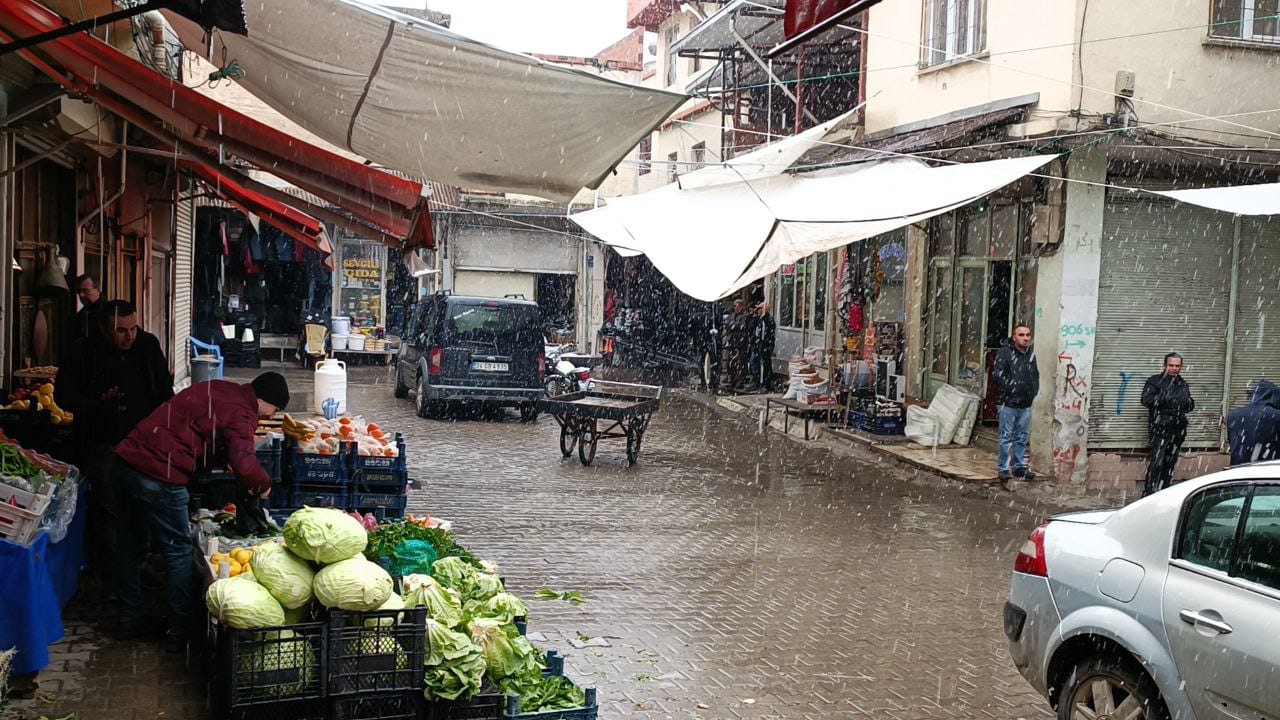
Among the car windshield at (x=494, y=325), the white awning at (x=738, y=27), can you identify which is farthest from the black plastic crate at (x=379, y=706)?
the white awning at (x=738, y=27)

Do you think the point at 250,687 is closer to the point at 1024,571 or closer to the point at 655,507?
the point at 1024,571

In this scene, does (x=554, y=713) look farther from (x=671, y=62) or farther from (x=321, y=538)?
(x=671, y=62)

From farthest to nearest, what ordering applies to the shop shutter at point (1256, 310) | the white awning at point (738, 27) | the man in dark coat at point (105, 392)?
the white awning at point (738, 27), the shop shutter at point (1256, 310), the man in dark coat at point (105, 392)

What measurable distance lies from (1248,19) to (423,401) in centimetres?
1299

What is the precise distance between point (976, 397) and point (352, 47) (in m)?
11.9

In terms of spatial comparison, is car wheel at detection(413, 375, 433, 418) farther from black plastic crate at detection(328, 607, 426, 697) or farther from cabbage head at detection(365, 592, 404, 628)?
black plastic crate at detection(328, 607, 426, 697)

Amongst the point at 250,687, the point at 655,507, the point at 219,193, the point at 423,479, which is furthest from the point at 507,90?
the point at 219,193

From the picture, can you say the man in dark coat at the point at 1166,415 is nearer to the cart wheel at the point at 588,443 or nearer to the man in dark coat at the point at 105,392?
the cart wheel at the point at 588,443

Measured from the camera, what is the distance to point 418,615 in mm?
4605

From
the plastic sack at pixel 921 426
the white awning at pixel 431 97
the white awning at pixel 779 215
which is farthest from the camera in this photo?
the plastic sack at pixel 921 426

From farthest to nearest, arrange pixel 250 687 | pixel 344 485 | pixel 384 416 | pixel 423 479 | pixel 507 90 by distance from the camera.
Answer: pixel 384 416, pixel 423 479, pixel 344 485, pixel 507 90, pixel 250 687

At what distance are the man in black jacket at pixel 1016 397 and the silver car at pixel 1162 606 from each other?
785 centimetres

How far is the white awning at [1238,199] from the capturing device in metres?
9.62

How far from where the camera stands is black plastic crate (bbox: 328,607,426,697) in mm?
4531
